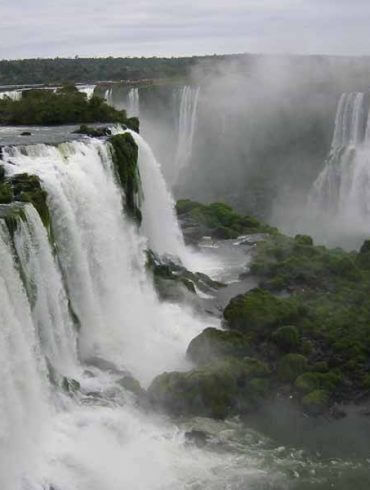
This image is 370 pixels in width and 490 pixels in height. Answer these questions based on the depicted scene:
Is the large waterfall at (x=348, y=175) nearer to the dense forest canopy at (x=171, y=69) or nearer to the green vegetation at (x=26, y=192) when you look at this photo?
the dense forest canopy at (x=171, y=69)

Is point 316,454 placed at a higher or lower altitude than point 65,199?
lower

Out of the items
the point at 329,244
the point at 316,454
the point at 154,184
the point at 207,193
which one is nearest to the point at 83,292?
the point at 316,454

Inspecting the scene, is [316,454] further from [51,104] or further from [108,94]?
[108,94]

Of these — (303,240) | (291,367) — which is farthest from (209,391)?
A: (303,240)

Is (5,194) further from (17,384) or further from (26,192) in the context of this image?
(17,384)

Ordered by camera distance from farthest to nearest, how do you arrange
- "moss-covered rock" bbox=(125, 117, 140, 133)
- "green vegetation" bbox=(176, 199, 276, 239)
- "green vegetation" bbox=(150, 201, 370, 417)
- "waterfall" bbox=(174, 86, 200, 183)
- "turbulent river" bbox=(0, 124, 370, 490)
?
"waterfall" bbox=(174, 86, 200, 183) → "green vegetation" bbox=(176, 199, 276, 239) → "moss-covered rock" bbox=(125, 117, 140, 133) → "green vegetation" bbox=(150, 201, 370, 417) → "turbulent river" bbox=(0, 124, 370, 490)

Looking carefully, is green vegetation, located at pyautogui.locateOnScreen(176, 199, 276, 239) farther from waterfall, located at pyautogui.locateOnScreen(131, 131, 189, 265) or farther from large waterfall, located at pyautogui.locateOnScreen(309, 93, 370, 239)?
large waterfall, located at pyautogui.locateOnScreen(309, 93, 370, 239)

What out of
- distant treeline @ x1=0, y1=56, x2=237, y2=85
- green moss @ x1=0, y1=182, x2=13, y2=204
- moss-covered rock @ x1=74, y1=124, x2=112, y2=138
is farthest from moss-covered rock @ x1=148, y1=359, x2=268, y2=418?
distant treeline @ x1=0, y1=56, x2=237, y2=85
